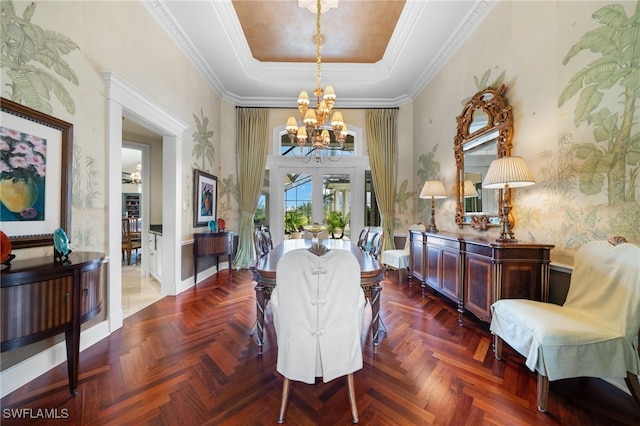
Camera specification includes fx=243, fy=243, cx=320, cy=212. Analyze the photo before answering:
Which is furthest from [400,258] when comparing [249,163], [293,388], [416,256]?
[249,163]

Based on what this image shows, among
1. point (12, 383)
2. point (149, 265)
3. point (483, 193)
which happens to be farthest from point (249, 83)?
point (12, 383)

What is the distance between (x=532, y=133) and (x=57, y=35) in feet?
13.1

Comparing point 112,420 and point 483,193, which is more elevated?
point 483,193

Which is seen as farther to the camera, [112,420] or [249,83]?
[249,83]

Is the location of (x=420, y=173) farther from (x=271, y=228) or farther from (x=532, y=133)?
(x=271, y=228)

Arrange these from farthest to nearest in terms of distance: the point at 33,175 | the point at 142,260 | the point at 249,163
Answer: the point at 249,163, the point at 142,260, the point at 33,175

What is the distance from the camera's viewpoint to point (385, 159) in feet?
15.8

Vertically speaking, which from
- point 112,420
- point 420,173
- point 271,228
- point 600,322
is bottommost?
point 112,420

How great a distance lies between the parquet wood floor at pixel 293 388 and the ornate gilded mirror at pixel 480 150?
1.40 metres

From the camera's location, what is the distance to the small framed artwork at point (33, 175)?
1.54 meters

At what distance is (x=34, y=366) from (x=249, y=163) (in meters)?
3.79

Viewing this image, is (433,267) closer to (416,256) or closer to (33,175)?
(416,256)

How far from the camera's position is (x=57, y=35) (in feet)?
5.90

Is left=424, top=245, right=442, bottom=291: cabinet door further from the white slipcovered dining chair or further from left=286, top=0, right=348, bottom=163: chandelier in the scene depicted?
the white slipcovered dining chair
